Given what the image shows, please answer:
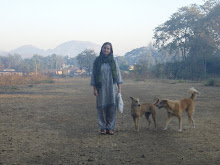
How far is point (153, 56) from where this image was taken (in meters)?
99.6

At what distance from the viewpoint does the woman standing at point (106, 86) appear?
562 centimetres

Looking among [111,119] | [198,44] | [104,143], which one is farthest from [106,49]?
[198,44]

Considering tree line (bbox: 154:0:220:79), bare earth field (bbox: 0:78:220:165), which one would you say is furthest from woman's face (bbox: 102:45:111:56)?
tree line (bbox: 154:0:220:79)

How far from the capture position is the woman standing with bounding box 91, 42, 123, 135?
5621mm

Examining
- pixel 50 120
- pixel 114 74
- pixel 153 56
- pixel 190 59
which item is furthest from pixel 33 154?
pixel 153 56

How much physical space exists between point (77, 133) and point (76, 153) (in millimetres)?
1602

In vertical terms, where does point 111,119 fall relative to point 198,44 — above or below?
below

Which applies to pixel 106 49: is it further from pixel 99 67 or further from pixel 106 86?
pixel 106 86

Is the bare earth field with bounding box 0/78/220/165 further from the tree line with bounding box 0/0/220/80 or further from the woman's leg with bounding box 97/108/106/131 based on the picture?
the tree line with bounding box 0/0/220/80

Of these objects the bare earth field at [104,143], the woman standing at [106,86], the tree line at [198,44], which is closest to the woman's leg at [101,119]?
the woman standing at [106,86]

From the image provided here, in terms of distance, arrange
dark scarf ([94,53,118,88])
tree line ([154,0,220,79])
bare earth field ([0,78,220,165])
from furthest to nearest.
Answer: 1. tree line ([154,0,220,79])
2. dark scarf ([94,53,118,88])
3. bare earth field ([0,78,220,165])

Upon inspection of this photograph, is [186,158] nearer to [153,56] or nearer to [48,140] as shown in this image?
[48,140]

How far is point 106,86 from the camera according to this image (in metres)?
5.69

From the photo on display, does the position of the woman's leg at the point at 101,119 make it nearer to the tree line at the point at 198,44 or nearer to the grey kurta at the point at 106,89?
the grey kurta at the point at 106,89
